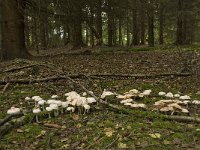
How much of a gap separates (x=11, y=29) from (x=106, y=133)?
33.9 feet

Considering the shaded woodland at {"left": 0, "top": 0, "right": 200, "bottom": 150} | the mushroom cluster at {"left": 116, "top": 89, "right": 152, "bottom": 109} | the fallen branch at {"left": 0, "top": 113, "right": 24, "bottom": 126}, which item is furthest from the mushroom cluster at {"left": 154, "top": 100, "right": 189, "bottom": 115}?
the fallen branch at {"left": 0, "top": 113, "right": 24, "bottom": 126}

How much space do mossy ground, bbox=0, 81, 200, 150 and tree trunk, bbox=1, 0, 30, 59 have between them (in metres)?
8.19

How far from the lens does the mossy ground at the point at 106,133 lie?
201 inches

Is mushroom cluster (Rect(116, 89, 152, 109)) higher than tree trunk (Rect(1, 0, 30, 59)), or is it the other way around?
tree trunk (Rect(1, 0, 30, 59))

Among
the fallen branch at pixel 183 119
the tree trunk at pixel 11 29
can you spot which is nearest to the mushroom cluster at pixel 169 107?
the fallen branch at pixel 183 119

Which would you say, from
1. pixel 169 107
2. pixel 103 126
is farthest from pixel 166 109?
pixel 103 126

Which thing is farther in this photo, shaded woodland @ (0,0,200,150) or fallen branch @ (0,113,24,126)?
fallen branch @ (0,113,24,126)

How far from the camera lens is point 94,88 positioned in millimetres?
8656

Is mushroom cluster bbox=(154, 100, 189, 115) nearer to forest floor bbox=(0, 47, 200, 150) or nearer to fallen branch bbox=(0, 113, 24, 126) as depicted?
forest floor bbox=(0, 47, 200, 150)

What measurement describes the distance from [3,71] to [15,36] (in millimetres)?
4313

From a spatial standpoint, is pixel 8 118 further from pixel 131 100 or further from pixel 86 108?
pixel 131 100

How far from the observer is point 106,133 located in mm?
5406

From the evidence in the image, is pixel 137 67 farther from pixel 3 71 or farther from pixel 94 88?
pixel 3 71

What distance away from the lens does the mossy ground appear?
5105 mm
